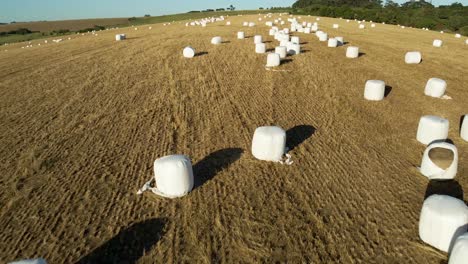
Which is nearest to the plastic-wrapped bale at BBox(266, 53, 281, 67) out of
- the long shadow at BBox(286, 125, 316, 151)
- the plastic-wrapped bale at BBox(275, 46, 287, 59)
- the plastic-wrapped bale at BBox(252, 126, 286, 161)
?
the plastic-wrapped bale at BBox(275, 46, 287, 59)

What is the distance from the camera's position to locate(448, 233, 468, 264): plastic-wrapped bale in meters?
6.51

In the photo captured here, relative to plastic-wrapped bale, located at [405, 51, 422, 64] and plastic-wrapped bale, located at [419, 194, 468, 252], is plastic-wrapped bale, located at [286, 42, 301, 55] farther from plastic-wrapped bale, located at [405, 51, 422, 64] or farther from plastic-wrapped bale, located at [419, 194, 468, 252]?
plastic-wrapped bale, located at [419, 194, 468, 252]

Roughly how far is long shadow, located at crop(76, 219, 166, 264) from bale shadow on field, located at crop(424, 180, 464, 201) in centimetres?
747

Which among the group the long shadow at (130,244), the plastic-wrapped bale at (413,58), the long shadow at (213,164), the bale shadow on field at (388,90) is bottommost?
the plastic-wrapped bale at (413,58)

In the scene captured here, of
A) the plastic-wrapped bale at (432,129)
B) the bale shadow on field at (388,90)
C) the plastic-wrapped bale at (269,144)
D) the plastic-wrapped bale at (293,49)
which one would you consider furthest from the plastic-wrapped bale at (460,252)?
the plastic-wrapped bale at (293,49)

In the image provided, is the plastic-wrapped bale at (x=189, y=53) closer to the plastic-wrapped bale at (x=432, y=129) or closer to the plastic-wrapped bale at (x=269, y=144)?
the plastic-wrapped bale at (x=269, y=144)

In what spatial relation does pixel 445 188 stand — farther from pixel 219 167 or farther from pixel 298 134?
pixel 219 167

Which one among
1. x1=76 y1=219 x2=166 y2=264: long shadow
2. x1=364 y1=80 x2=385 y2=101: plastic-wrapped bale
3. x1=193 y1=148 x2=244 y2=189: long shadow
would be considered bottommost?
x1=364 y1=80 x2=385 y2=101: plastic-wrapped bale

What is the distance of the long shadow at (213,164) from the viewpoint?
10676mm

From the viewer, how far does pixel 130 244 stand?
793 cm

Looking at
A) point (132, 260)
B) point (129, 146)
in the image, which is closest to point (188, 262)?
point (132, 260)

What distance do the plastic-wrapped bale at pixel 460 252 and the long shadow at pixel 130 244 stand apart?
6189 mm

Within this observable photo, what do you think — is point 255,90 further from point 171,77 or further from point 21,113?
point 21,113

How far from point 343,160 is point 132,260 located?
7536 millimetres
